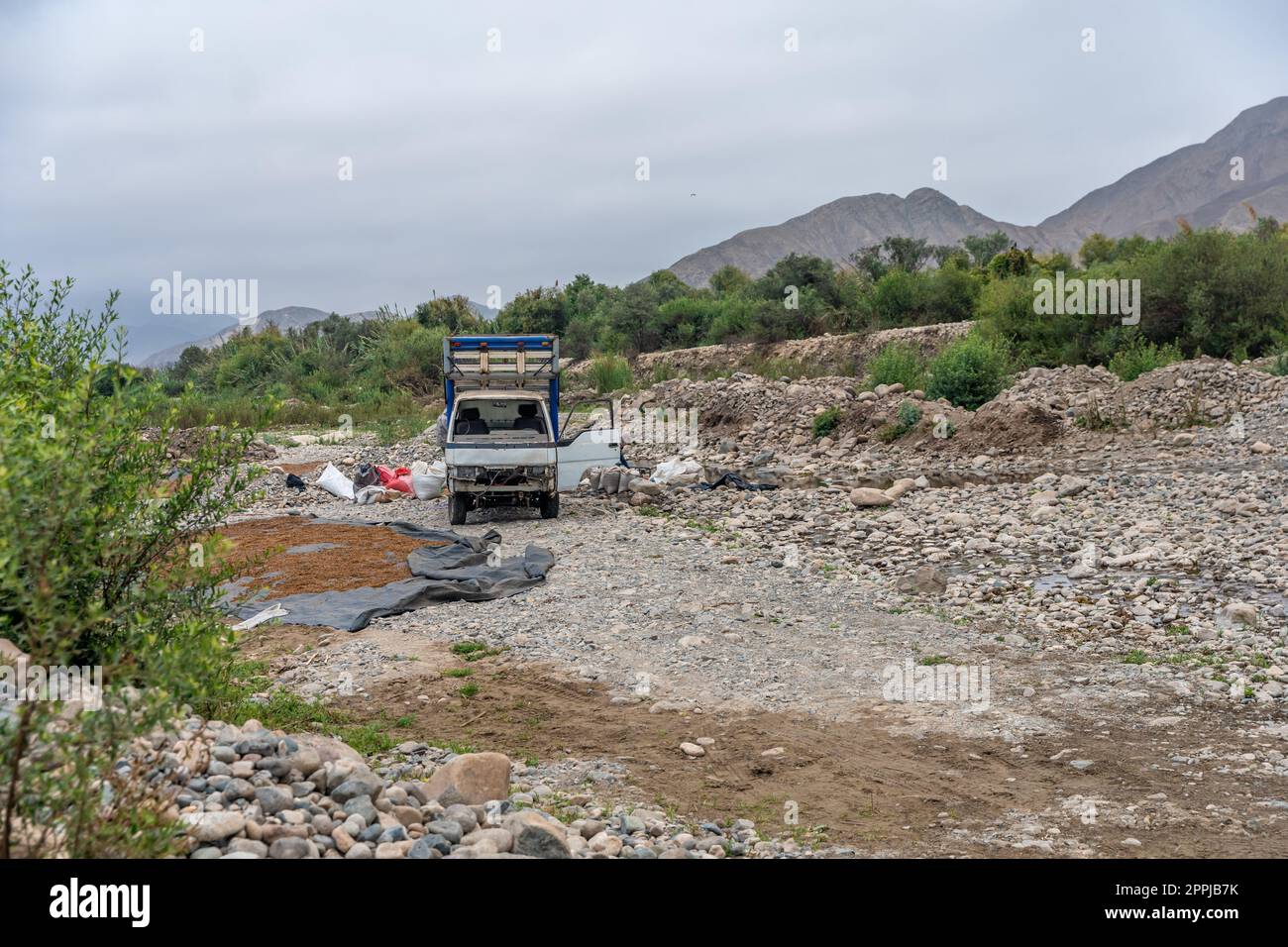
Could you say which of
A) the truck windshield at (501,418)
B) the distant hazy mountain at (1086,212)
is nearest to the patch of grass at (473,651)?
the truck windshield at (501,418)

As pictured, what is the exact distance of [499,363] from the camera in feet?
49.4

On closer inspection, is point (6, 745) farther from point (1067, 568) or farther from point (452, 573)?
point (1067, 568)

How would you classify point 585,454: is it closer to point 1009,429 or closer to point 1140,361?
point 1009,429

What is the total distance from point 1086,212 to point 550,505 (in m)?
183

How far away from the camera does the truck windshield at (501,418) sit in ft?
47.5

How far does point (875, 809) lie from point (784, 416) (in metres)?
18.4

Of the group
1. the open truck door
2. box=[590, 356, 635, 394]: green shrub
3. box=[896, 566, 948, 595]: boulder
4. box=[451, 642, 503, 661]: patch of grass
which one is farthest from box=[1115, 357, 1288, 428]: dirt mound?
box=[590, 356, 635, 394]: green shrub

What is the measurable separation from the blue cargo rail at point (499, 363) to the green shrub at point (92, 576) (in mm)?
9197

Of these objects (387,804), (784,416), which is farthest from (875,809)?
(784,416)

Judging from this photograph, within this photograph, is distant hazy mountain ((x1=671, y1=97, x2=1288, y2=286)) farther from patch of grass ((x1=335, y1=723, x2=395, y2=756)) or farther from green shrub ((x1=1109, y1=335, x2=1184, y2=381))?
patch of grass ((x1=335, y1=723, x2=395, y2=756))

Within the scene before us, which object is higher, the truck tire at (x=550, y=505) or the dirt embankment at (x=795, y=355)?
the dirt embankment at (x=795, y=355)

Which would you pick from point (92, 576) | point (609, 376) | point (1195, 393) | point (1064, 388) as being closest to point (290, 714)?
point (92, 576)

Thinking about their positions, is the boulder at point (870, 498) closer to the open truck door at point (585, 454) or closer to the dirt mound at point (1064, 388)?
the open truck door at point (585, 454)

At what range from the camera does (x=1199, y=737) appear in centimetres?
583
